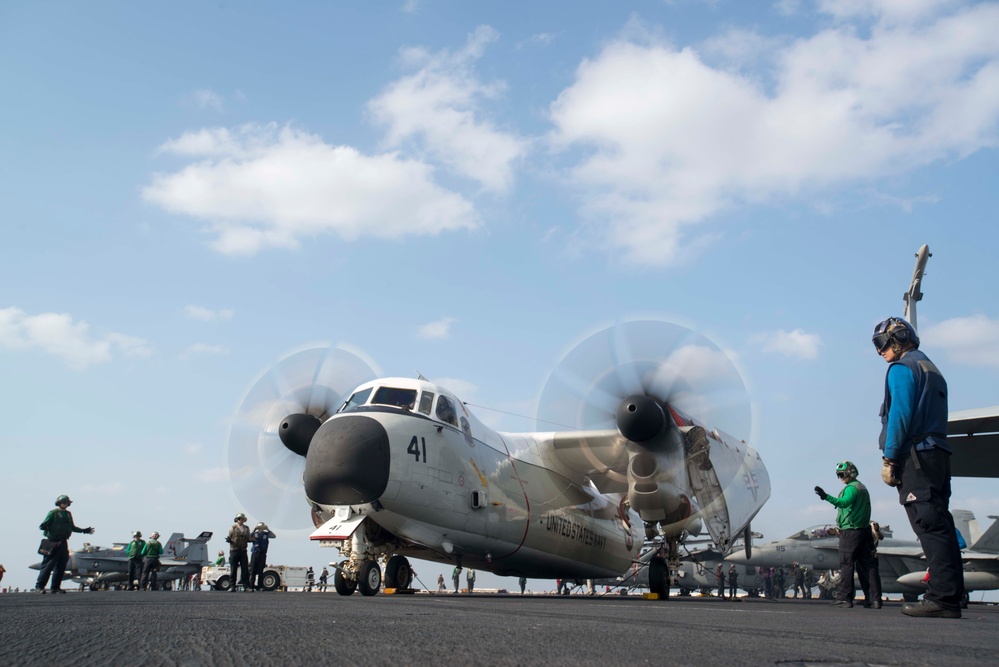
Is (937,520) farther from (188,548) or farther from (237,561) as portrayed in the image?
(188,548)

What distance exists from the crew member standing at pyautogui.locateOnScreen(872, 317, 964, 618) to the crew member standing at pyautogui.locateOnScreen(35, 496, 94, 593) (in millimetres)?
11793

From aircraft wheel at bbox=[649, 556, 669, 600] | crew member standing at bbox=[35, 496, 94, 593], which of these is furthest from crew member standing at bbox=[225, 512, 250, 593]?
aircraft wheel at bbox=[649, 556, 669, 600]

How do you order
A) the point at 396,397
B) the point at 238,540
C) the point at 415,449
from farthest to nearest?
the point at 238,540, the point at 396,397, the point at 415,449

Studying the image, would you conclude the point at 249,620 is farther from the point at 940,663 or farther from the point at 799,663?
the point at 940,663

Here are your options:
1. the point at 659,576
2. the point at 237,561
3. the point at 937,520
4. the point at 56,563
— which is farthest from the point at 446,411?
the point at 937,520

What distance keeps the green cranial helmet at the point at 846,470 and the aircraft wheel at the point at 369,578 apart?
6.25 meters

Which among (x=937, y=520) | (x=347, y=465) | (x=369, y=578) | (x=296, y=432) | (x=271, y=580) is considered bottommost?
(x=271, y=580)

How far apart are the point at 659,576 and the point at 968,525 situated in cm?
2242

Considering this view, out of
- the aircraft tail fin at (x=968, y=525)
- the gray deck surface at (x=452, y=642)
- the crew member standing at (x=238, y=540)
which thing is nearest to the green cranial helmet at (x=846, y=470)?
the gray deck surface at (x=452, y=642)

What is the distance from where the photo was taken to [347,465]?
10570 mm

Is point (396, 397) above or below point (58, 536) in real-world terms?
above

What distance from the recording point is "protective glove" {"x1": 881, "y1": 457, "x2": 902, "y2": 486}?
5.38 m

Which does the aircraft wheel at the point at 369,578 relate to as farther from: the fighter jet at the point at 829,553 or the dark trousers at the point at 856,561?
the fighter jet at the point at 829,553

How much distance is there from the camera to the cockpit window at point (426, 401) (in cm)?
1220
